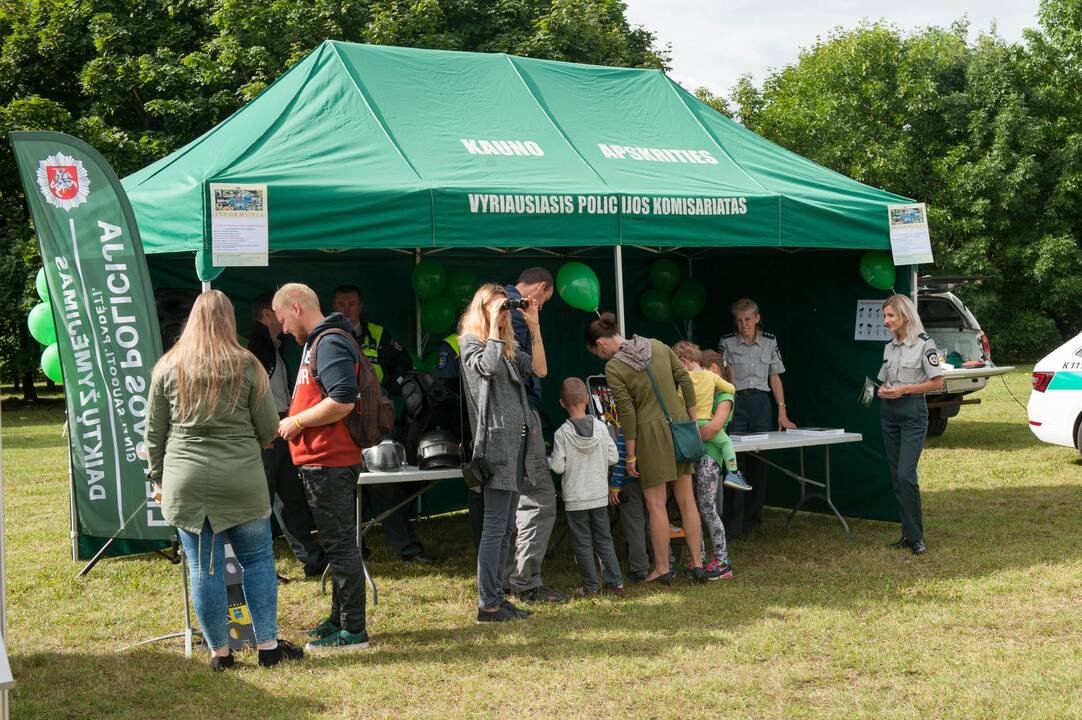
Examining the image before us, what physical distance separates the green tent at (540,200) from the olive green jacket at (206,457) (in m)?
0.97

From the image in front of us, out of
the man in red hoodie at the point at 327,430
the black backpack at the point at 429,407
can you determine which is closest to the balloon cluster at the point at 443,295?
the black backpack at the point at 429,407

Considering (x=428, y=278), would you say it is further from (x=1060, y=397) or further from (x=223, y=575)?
(x=1060, y=397)

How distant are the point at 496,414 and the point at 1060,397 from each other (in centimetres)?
691

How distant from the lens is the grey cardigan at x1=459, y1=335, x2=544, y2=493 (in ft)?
17.9

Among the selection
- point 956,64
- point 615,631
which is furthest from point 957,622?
point 956,64

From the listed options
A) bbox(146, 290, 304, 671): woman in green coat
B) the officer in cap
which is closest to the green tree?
the officer in cap

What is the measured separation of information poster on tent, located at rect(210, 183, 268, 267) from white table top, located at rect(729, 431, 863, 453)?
3194mm

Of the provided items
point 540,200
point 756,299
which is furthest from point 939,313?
point 540,200

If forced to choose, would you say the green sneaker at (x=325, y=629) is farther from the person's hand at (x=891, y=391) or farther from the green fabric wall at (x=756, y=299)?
the person's hand at (x=891, y=391)

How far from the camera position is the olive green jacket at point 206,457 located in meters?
4.56

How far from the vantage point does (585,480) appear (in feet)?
19.9

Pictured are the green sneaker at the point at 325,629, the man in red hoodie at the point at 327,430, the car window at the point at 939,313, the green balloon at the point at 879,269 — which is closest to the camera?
the man in red hoodie at the point at 327,430

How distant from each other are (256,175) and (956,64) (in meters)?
26.9

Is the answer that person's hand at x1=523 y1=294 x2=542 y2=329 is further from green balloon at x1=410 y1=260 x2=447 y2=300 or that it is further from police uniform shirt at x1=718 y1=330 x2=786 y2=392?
police uniform shirt at x1=718 y1=330 x2=786 y2=392
